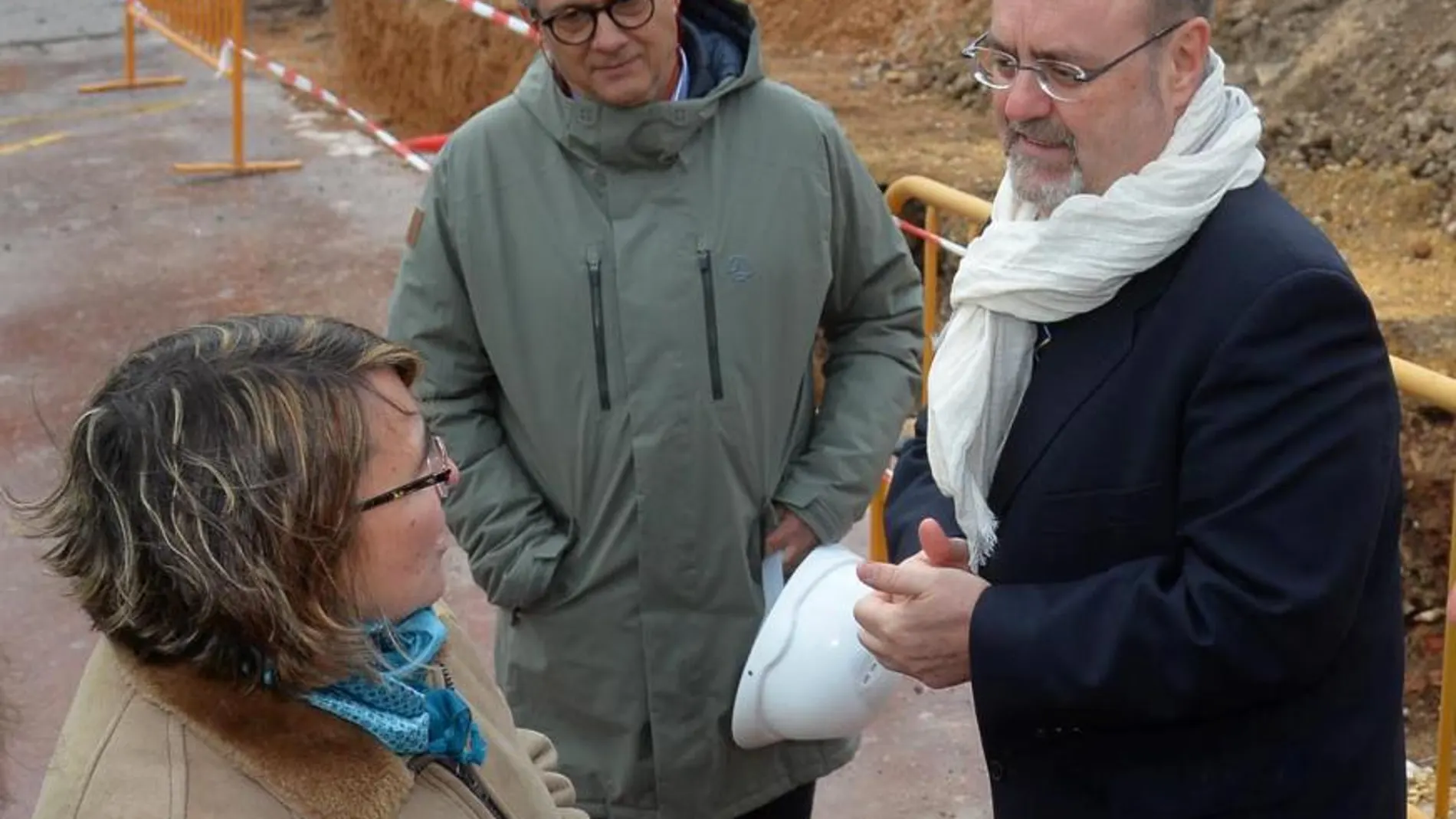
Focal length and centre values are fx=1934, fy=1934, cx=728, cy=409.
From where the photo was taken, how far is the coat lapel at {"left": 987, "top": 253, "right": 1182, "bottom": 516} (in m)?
2.21

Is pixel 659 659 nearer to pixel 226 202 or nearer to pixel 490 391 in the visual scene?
pixel 490 391

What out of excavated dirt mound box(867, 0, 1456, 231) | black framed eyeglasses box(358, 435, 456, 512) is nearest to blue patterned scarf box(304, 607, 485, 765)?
black framed eyeglasses box(358, 435, 456, 512)

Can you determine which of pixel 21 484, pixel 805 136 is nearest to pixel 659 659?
pixel 805 136

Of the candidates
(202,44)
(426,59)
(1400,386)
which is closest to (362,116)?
(202,44)

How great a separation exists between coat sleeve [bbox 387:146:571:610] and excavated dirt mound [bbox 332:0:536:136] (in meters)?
8.51

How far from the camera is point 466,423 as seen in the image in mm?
3021

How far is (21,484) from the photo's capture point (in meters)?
6.07

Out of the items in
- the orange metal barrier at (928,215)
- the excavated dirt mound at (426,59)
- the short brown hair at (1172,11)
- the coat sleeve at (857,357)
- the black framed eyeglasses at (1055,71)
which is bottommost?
the excavated dirt mound at (426,59)

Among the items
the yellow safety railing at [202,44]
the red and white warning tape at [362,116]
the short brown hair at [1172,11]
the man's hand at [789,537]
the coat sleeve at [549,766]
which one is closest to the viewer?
the short brown hair at [1172,11]

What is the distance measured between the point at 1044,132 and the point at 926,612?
582 mm

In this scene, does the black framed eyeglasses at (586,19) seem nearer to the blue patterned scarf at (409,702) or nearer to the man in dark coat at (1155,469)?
the man in dark coat at (1155,469)

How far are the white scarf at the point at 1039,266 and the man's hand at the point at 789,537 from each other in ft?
2.29

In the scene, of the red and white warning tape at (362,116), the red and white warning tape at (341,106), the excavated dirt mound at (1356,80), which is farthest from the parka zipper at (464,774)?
the excavated dirt mound at (1356,80)

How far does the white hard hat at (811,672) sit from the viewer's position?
2900 millimetres
